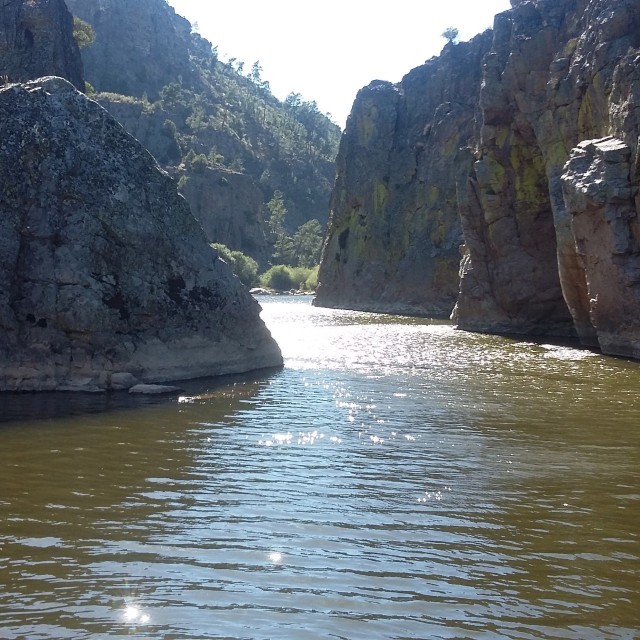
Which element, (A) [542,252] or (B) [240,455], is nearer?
(B) [240,455]

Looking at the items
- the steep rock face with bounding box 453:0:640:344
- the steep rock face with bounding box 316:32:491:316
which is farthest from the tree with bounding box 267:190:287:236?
the steep rock face with bounding box 453:0:640:344

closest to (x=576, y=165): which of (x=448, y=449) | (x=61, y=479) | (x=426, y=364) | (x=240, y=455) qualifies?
(x=426, y=364)

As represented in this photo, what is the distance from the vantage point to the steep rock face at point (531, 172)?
3058cm

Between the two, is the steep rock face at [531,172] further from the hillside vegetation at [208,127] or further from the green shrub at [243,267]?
the hillside vegetation at [208,127]

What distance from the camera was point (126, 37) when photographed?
6294 inches

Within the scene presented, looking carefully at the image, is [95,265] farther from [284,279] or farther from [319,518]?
[284,279]

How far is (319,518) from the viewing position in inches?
327

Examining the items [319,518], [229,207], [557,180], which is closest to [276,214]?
[229,207]

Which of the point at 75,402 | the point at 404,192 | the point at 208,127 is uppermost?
the point at 208,127

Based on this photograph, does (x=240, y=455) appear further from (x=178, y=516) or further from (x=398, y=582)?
(x=398, y=582)

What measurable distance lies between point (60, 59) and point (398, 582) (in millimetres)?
44958

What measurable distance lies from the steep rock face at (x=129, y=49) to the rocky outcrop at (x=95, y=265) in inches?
5480

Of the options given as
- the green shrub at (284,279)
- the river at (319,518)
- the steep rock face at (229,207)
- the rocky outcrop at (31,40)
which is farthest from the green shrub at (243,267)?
the river at (319,518)

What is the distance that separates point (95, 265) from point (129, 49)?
15513cm
